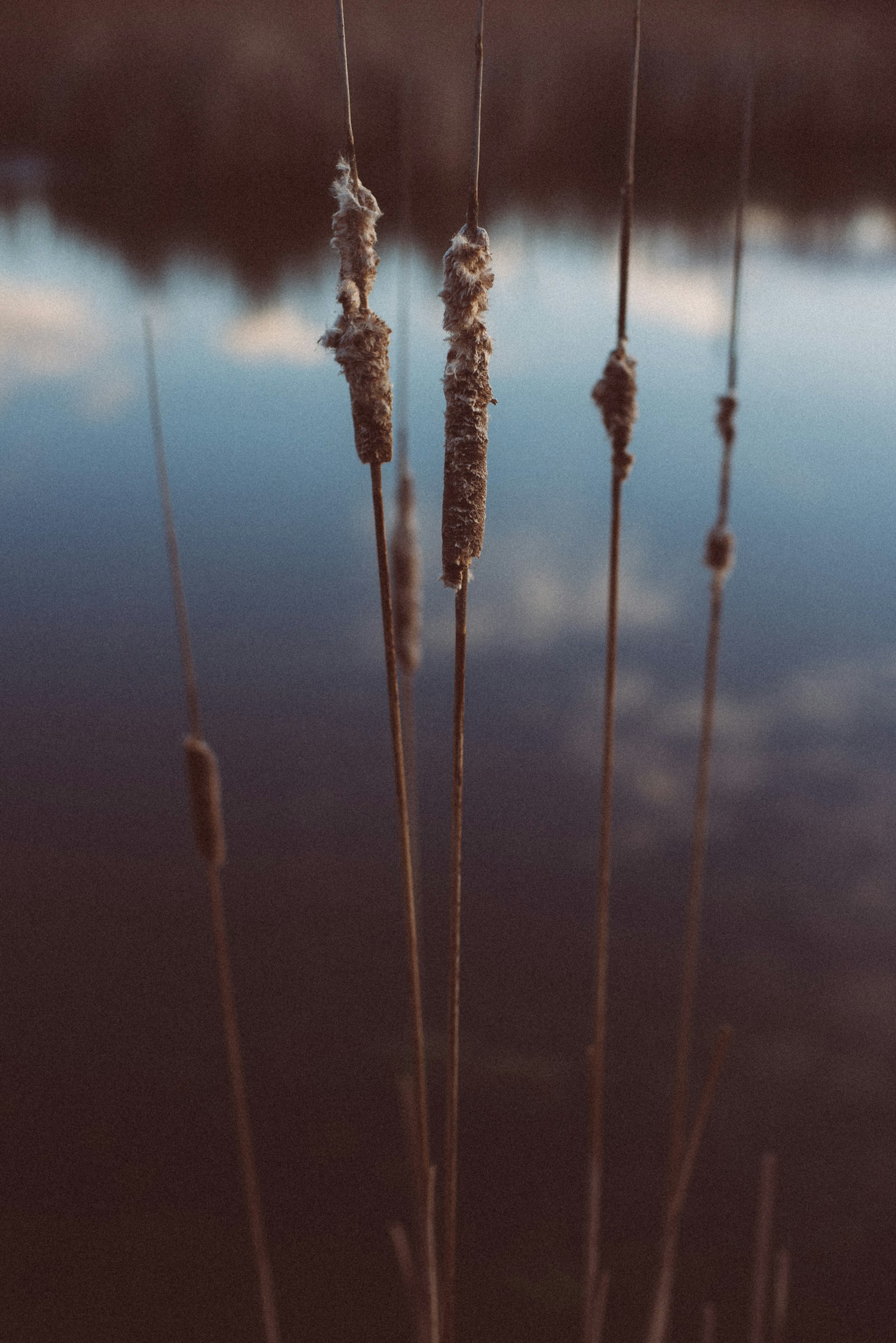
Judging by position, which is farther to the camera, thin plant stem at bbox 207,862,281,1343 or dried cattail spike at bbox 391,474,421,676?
dried cattail spike at bbox 391,474,421,676

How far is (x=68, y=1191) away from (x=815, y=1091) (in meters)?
5.43

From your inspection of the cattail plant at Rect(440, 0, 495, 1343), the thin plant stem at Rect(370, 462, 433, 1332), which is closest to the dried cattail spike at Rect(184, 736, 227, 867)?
the thin plant stem at Rect(370, 462, 433, 1332)

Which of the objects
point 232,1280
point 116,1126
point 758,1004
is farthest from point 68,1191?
point 758,1004

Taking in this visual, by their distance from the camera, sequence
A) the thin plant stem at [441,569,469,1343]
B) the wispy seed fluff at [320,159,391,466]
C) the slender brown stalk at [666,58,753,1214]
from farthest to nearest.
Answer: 1. the slender brown stalk at [666,58,753,1214]
2. the thin plant stem at [441,569,469,1343]
3. the wispy seed fluff at [320,159,391,466]

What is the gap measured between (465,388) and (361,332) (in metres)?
0.15

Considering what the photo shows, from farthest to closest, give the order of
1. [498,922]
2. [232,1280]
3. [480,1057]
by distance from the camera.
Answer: [498,922]
[480,1057]
[232,1280]

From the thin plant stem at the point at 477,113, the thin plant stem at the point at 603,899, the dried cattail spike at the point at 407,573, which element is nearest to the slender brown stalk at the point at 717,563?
the thin plant stem at the point at 603,899

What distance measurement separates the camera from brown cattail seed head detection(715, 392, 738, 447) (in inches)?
78.7

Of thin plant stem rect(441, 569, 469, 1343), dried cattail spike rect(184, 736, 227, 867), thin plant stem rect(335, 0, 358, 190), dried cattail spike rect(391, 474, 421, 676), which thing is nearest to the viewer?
thin plant stem rect(335, 0, 358, 190)

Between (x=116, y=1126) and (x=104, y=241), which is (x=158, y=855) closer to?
(x=116, y=1126)

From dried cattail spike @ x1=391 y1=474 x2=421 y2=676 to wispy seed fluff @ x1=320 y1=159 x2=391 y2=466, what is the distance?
2.89 feet

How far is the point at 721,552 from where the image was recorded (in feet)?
7.04

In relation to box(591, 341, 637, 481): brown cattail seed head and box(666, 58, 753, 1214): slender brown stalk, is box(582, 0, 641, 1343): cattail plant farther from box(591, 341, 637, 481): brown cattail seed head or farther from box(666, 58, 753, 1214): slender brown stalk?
box(666, 58, 753, 1214): slender brown stalk

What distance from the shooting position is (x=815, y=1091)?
6.81 meters
